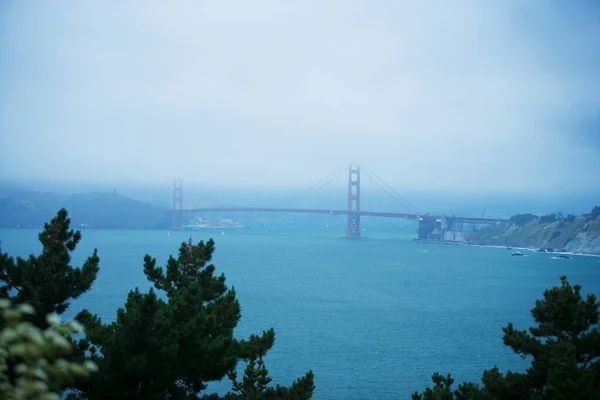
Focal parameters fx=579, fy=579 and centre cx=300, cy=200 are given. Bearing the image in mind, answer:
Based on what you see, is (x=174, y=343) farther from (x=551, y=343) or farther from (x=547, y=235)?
(x=547, y=235)

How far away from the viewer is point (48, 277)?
5.70 meters

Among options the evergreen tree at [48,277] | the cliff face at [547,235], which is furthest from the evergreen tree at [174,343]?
the cliff face at [547,235]

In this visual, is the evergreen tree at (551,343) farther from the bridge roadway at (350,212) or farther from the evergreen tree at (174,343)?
the bridge roadway at (350,212)

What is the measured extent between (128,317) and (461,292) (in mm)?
25723

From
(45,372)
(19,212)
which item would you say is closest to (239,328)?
(45,372)

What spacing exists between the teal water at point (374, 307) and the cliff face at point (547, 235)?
1006cm

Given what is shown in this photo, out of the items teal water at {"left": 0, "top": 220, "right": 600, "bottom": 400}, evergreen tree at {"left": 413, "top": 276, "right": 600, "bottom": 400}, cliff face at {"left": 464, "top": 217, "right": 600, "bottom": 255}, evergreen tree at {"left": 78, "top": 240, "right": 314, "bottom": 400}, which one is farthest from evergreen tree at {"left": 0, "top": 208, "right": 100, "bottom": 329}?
cliff face at {"left": 464, "top": 217, "right": 600, "bottom": 255}

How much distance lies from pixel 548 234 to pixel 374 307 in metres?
44.7

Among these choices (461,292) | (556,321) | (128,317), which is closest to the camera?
(128,317)

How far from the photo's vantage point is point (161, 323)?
15.5 feet

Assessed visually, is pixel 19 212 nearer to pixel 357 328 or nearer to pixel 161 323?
pixel 357 328

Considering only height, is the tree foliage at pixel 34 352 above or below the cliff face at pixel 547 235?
above

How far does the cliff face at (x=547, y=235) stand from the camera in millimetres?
56197

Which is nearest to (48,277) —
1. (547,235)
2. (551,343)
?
(551,343)
